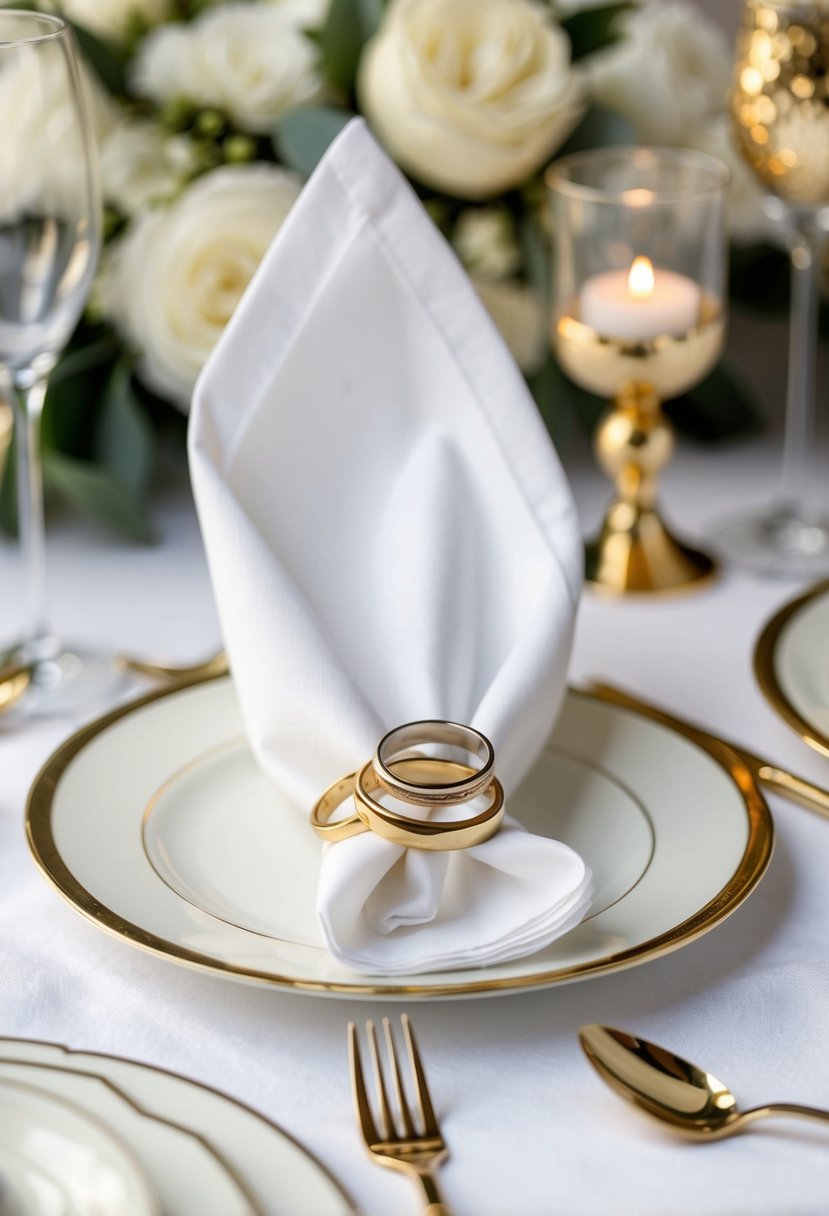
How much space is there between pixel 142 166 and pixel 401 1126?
0.68m

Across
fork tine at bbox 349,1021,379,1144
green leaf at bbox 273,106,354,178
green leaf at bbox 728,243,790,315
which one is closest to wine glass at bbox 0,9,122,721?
green leaf at bbox 273,106,354,178

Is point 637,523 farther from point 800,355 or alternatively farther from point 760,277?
point 760,277

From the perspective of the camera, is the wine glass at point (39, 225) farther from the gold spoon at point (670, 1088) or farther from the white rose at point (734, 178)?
the white rose at point (734, 178)

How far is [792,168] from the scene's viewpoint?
88 cm

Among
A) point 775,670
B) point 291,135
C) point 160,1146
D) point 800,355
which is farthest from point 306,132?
point 160,1146

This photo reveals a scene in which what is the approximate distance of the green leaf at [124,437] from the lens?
0.95 m

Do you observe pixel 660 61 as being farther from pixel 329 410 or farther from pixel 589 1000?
pixel 589 1000

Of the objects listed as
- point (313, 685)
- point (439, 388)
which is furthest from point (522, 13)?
point (313, 685)

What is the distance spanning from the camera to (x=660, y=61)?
3.34 feet

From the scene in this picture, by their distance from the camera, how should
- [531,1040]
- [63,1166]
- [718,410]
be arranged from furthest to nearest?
[718,410], [531,1040], [63,1166]

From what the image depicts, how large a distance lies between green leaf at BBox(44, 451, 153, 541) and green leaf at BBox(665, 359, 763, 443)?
41 centimetres

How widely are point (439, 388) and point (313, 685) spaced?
0.55 ft

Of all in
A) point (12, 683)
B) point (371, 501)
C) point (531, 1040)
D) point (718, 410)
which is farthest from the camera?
point (718, 410)

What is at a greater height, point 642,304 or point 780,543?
point 642,304
